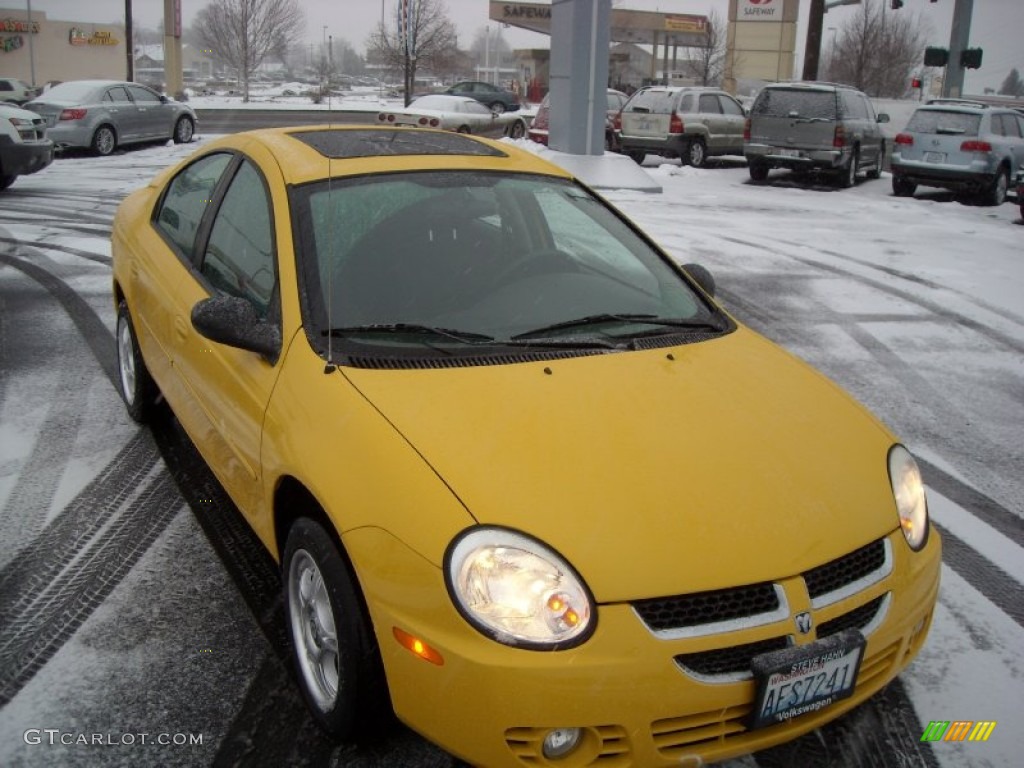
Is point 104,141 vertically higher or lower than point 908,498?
higher

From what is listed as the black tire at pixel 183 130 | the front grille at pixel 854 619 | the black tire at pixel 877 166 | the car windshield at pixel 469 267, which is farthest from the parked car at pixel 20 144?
the black tire at pixel 877 166

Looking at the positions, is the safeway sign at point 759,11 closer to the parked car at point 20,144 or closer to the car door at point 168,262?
the parked car at point 20,144

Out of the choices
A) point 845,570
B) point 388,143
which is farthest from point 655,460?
point 388,143

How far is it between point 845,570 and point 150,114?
21.5 m

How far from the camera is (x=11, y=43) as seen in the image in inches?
2199

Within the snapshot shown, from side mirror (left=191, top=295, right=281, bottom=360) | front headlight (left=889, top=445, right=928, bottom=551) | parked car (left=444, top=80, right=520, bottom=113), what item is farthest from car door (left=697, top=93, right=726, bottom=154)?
parked car (left=444, top=80, right=520, bottom=113)

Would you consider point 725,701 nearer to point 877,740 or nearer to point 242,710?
point 877,740

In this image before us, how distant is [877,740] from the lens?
2.71 m

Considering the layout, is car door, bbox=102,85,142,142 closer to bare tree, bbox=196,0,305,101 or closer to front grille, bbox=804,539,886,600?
front grille, bbox=804,539,886,600

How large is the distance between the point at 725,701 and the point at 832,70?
6793cm

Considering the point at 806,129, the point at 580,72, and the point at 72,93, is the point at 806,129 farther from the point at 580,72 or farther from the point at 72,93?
the point at 72,93

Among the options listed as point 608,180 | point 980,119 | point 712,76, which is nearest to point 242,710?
point 608,180

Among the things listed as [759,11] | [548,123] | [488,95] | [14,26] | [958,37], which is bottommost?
[548,123]

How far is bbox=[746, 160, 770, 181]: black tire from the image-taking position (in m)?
18.0
